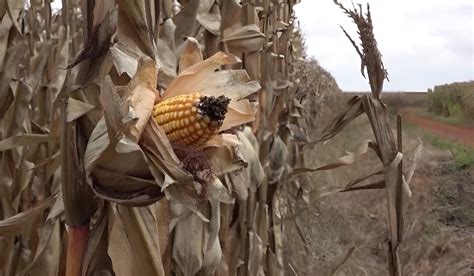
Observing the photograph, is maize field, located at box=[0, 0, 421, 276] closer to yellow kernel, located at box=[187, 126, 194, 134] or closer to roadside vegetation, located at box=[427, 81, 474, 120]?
yellow kernel, located at box=[187, 126, 194, 134]

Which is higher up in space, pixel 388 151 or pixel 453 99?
pixel 453 99

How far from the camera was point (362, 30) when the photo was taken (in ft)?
3.72

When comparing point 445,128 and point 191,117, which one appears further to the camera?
point 445,128

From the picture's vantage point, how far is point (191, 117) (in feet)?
2.26

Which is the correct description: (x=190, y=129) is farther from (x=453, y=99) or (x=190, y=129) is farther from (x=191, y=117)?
(x=453, y=99)

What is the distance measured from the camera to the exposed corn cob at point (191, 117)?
2.25 feet

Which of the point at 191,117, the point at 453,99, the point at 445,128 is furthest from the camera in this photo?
the point at 445,128

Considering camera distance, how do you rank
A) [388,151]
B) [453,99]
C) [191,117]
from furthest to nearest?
[388,151] < [453,99] < [191,117]

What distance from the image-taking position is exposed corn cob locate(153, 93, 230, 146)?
0.69 m

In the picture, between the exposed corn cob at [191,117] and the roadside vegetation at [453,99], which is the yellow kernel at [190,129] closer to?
the exposed corn cob at [191,117]

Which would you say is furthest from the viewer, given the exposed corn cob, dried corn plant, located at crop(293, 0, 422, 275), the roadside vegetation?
dried corn plant, located at crop(293, 0, 422, 275)

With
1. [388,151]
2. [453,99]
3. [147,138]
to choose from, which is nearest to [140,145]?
[147,138]

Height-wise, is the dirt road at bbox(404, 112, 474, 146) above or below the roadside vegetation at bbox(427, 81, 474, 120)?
below

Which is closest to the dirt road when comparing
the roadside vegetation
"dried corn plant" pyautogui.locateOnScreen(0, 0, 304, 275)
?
the roadside vegetation
